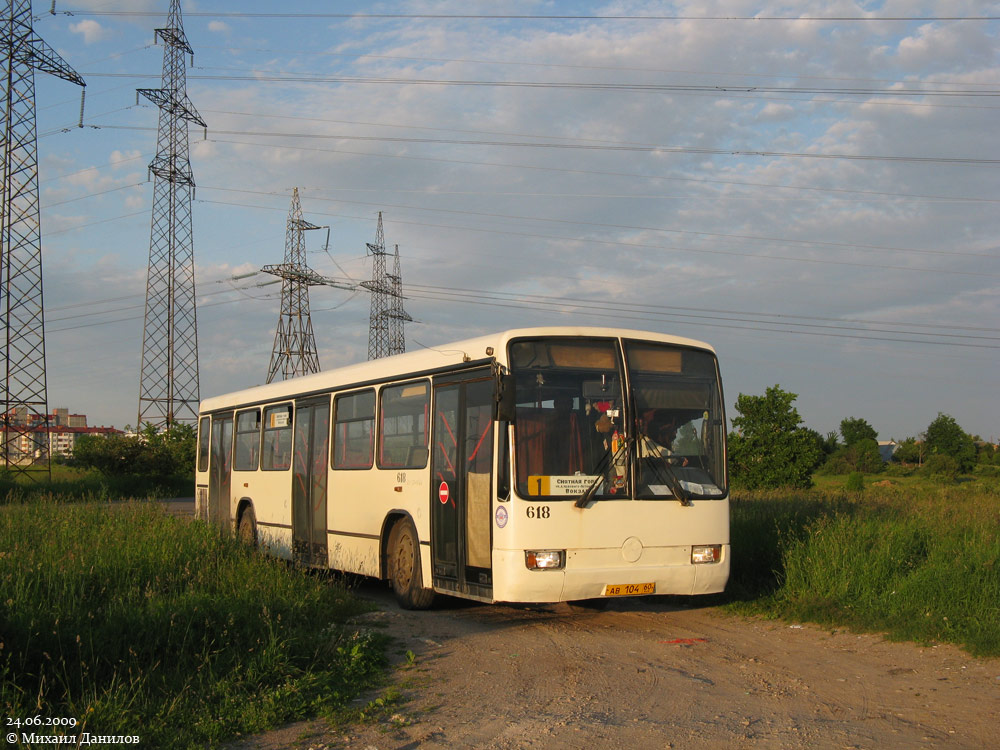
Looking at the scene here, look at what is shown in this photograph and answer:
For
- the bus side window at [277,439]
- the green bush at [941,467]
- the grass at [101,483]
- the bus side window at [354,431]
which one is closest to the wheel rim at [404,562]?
the bus side window at [354,431]

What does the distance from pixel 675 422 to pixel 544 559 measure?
2.07 meters

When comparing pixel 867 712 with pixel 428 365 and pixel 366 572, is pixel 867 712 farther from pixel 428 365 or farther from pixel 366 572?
pixel 366 572

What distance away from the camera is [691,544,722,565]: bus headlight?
31.3 feet

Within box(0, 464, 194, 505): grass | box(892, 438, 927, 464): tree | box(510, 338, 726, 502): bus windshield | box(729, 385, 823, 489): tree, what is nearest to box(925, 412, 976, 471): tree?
box(892, 438, 927, 464): tree

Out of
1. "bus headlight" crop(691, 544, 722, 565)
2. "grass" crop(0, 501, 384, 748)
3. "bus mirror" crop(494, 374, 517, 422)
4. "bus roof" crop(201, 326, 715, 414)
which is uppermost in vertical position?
"bus roof" crop(201, 326, 715, 414)

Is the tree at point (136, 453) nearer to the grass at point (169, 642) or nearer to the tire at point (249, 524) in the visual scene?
the tire at point (249, 524)

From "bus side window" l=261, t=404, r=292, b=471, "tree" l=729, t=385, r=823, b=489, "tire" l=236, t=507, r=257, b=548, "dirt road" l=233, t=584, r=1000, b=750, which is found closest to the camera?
"dirt road" l=233, t=584, r=1000, b=750

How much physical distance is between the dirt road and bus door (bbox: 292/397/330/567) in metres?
3.95

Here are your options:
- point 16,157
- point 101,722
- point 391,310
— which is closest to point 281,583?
point 101,722

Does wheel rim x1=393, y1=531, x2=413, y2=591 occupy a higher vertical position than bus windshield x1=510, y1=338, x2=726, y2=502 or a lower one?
lower

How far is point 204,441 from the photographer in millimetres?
19609

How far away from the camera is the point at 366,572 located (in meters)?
12.2

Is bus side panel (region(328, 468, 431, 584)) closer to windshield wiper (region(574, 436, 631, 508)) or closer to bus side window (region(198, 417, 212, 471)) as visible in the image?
windshield wiper (region(574, 436, 631, 508))

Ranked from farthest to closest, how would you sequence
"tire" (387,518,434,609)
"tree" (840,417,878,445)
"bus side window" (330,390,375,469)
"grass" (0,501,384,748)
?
"tree" (840,417,878,445) < "bus side window" (330,390,375,469) < "tire" (387,518,434,609) < "grass" (0,501,384,748)
